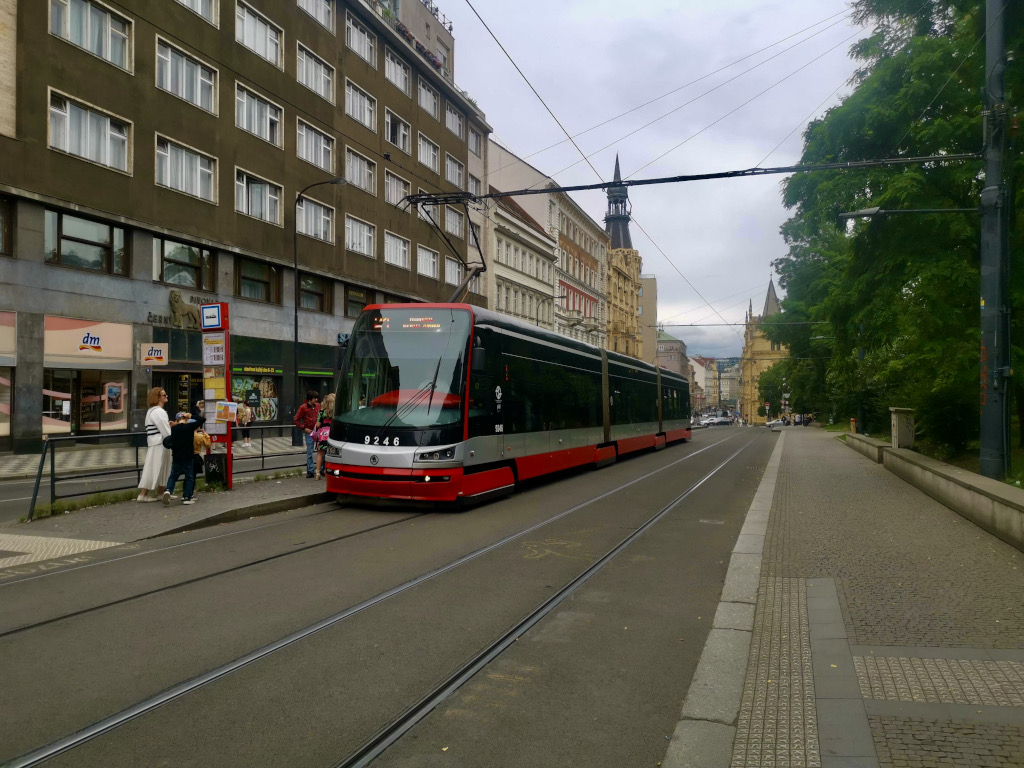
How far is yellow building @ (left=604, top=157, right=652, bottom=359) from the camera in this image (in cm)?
8744

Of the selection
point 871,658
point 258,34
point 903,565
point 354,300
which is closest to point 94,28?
point 258,34

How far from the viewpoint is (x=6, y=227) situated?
22.5 metres

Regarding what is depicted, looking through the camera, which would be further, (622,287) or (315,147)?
(622,287)

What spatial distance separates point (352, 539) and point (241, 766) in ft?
20.7

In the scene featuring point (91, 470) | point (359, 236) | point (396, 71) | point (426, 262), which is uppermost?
point (396, 71)

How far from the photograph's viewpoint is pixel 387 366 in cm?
1258

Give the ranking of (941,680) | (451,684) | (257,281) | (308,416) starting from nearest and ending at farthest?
(941,680) → (451,684) → (308,416) → (257,281)

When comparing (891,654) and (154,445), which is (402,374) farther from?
(891,654)

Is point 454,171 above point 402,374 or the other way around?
above

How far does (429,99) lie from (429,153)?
2947mm

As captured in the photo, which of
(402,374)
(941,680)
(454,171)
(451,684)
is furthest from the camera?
(454,171)

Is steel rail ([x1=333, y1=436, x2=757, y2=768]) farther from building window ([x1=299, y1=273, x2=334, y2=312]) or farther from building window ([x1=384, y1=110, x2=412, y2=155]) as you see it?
building window ([x1=384, y1=110, x2=412, y2=155])

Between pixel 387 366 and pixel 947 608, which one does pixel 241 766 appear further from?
pixel 387 366

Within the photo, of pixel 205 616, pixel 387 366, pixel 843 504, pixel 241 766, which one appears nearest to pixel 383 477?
pixel 387 366
